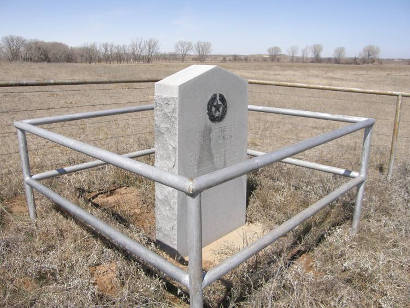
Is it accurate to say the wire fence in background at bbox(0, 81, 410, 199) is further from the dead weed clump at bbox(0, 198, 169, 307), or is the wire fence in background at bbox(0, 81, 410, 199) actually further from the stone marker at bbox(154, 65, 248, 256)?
the stone marker at bbox(154, 65, 248, 256)

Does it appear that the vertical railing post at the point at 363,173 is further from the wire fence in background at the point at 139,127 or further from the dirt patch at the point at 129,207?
the wire fence in background at the point at 139,127

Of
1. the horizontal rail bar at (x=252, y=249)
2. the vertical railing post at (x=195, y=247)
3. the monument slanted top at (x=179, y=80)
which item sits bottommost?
the horizontal rail bar at (x=252, y=249)

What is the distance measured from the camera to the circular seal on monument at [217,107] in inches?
104

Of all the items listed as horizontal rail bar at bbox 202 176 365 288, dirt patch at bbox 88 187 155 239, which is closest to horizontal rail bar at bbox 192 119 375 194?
horizontal rail bar at bbox 202 176 365 288

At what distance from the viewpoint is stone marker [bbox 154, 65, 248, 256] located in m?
2.44

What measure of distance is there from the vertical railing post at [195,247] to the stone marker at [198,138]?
3.60 ft

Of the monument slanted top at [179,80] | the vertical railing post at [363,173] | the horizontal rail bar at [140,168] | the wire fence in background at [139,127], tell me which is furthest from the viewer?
the wire fence in background at [139,127]

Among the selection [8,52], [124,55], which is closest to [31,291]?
[8,52]

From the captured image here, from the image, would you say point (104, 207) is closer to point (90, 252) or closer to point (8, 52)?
point (90, 252)

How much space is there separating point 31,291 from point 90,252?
48 centimetres

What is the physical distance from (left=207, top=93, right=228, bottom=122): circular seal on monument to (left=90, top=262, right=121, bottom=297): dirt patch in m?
1.25

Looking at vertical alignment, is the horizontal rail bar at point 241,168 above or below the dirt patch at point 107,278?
above

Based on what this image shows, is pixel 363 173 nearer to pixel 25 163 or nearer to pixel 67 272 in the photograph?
pixel 67 272

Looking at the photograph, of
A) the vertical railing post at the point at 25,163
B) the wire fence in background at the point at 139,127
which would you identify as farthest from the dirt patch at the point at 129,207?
the wire fence in background at the point at 139,127
